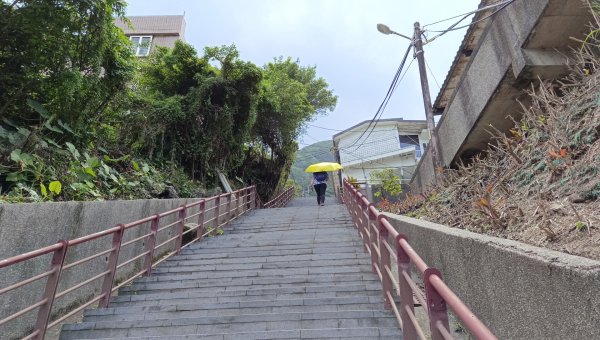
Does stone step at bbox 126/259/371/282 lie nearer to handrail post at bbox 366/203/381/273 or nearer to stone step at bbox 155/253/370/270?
stone step at bbox 155/253/370/270

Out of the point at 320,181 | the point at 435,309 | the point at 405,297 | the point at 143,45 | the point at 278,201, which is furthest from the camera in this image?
the point at 143,45

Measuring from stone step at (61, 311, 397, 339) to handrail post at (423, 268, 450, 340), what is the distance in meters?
1.55

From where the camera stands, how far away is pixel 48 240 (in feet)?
11.1

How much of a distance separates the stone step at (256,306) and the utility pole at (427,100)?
14.0 feet

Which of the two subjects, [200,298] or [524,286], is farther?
[200,298]

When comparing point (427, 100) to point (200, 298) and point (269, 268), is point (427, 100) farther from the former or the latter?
point (200, 298)

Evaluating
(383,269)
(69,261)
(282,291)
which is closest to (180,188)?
(69,261)

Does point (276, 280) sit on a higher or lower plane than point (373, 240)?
lower

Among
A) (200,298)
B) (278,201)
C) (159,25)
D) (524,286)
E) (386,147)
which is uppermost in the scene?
(159,25)

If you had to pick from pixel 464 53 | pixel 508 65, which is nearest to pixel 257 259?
pixel 508 65

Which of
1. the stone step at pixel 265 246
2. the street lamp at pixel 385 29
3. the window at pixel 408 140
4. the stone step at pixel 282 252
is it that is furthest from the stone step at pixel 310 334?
the window at pixel 408 140

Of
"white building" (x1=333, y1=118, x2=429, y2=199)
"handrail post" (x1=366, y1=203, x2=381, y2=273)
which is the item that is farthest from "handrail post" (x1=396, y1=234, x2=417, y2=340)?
"white building" (x1=333, y1=118, x2=429, y2=199)

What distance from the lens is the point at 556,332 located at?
1.65 m

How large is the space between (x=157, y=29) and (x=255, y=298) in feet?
66.3
